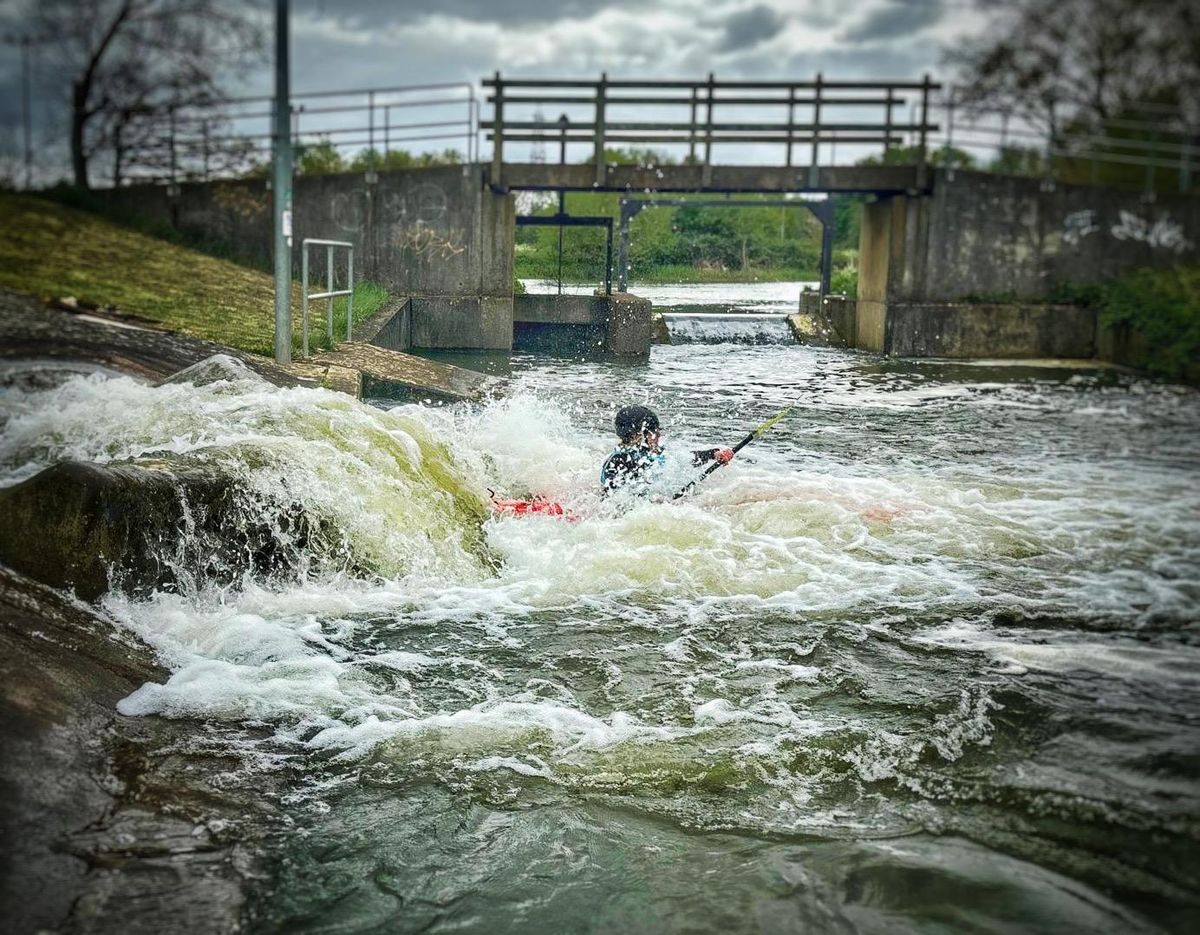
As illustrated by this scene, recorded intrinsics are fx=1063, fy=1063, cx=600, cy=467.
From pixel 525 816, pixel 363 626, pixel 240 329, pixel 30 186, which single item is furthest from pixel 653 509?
pixel 240 329

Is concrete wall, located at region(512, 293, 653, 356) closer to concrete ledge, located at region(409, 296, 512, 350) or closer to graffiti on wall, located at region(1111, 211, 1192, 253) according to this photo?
concrete ledge, located at region(409, 296, 512, 350)

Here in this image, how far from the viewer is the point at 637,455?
6098 millimetres

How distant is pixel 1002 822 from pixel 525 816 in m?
1.29

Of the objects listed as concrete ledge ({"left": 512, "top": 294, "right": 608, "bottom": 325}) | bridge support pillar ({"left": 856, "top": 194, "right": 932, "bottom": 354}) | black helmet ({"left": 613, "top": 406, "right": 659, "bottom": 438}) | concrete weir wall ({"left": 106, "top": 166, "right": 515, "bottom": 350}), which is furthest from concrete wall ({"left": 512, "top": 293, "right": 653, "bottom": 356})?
black helmet ({"left": 613, "top": 406, "right": 659, "bottom": 438})

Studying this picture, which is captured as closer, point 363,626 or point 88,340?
point 363,626

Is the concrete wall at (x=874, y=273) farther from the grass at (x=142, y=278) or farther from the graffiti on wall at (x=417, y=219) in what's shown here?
the grass at (x=142, y=278)

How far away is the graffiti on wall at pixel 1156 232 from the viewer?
235 centimetres

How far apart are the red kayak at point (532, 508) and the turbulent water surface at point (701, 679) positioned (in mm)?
112

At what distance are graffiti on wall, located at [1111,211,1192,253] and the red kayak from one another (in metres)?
4.01

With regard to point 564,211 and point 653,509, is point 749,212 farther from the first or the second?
point 564,211

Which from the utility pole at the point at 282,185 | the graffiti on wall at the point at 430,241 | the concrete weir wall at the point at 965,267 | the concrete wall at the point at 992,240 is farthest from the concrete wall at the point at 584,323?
the utility pole at the point at 282,185

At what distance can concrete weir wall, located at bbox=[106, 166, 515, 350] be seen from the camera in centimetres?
1812

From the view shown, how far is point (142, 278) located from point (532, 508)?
9023mm

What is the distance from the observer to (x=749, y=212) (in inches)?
268
